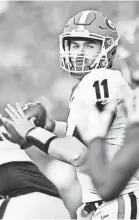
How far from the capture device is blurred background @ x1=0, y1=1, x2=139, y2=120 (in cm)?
205

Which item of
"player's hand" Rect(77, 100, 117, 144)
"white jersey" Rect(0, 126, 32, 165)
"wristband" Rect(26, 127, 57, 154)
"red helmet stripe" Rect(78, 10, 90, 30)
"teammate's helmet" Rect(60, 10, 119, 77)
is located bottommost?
"white jersey" Rect(0, 126, 32, 165)

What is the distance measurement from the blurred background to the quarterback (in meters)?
0.29

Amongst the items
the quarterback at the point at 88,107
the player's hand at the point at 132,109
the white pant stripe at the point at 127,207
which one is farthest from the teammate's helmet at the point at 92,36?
the player's hand at the point at 132,109

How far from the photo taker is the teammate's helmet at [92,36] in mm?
1655

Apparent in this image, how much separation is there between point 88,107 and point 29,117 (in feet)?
1.65

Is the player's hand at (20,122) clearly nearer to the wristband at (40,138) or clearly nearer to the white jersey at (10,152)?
the wristband at (40,138)

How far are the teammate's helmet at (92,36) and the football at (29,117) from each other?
18 centimetres

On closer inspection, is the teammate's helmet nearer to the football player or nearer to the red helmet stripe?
the red helmet stripe

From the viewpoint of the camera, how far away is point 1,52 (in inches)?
82.4

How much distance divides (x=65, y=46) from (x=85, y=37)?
98mm

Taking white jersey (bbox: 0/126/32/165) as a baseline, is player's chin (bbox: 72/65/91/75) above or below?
above

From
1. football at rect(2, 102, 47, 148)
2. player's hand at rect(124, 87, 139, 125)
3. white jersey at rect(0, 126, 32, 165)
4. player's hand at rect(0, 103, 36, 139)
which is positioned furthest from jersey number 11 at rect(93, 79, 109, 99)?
white jersey at rect(0, 126, 32, 165)

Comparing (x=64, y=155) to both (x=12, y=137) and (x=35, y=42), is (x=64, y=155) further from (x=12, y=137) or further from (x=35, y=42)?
(x=35, y=42)

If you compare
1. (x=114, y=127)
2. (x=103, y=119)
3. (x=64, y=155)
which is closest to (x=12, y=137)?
(x=64, y=155)
